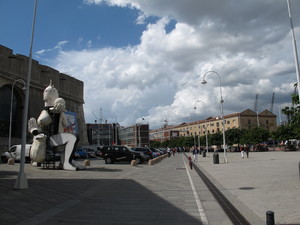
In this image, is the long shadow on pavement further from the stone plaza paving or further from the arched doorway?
the arched doorway

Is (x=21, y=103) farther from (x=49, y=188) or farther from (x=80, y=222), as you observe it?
(x=80, y=222)

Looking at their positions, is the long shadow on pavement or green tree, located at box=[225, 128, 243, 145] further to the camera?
green tree, located at box=[225, 128, 243, 145]

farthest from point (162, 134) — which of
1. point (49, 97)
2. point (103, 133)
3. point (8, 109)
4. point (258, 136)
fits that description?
point (49, 97)

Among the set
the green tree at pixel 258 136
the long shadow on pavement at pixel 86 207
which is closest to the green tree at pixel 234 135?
the green tree at pixel 258 136

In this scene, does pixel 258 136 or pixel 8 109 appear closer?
pixel 8 109

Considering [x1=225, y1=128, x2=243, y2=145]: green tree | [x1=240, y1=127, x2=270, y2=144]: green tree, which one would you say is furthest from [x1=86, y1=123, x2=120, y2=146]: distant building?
[x1=240, y1=127, x2=270, y2=144]: green tree

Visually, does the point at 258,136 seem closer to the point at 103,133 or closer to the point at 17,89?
the point at 17,89

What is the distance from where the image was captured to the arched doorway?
48312 millimetres

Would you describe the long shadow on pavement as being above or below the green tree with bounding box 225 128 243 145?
below

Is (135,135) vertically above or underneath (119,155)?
above

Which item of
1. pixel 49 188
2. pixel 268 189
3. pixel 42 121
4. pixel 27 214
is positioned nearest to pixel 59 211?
pixel 27 214

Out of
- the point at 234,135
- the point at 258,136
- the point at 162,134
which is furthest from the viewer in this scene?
the point at 162,134

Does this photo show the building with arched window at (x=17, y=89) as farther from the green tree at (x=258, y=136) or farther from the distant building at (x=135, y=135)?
the distant building at (x=135, y=135)

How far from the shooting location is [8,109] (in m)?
49.6
